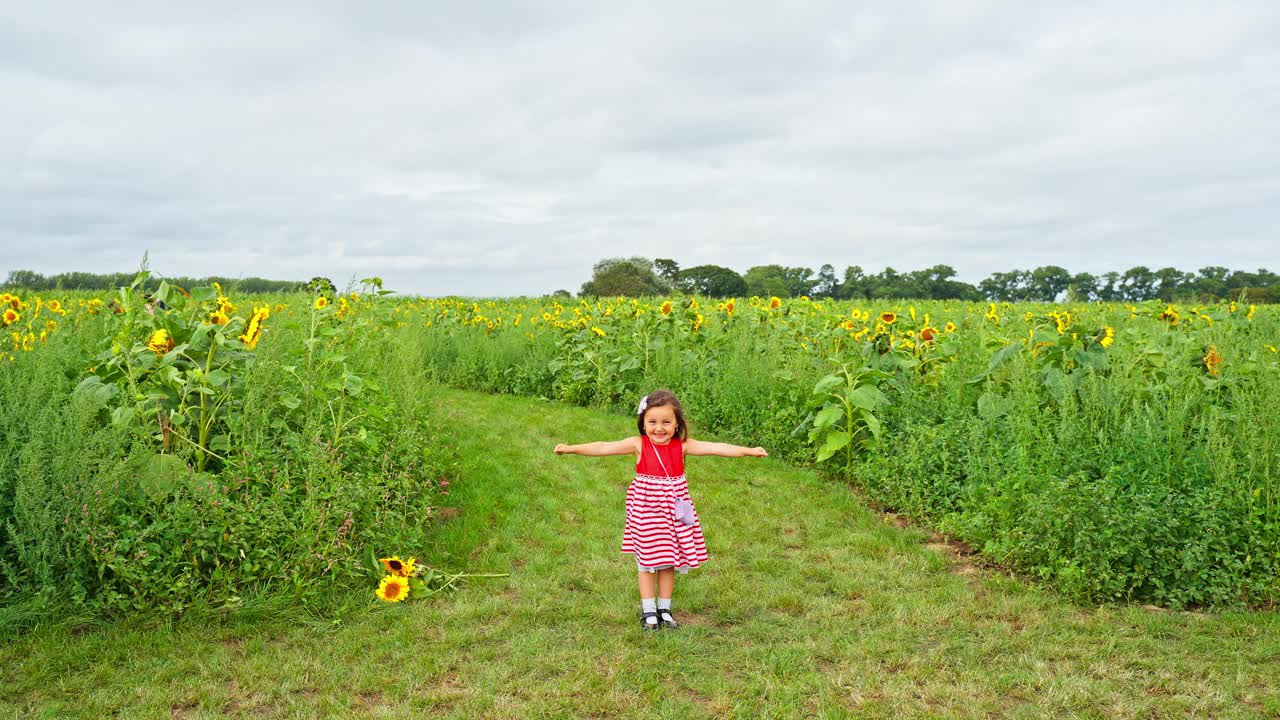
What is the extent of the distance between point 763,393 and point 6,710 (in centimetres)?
621

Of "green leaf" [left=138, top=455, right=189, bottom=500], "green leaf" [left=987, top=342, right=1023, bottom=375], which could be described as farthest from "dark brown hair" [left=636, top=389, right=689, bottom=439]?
"green leaf" [left=987, top=342, right=1023, bottom=375]

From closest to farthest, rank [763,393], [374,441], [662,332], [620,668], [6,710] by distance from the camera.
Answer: [6,710] < [620,668] < [374,441] < [763,393] < [662,332]

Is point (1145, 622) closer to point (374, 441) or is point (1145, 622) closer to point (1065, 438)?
point (1065, 438)

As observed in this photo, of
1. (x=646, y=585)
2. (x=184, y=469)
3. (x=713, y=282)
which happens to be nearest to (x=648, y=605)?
(x=646, y=585)

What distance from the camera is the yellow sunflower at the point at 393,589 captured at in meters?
4.57

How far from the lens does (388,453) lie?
5.61 meters

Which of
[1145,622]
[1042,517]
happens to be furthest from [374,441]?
[1145,622]

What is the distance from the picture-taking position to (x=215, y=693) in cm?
364

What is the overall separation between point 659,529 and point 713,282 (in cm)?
1946

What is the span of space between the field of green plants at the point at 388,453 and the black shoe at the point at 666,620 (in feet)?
5.03

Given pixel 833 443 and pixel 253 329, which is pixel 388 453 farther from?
pixel 833 443

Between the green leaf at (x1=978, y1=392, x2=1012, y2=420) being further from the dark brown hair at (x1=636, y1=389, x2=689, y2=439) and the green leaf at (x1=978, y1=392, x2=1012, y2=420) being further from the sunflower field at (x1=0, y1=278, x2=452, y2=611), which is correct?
the sunflower field at (x1=0, y1=278, x2=452, y2=611)

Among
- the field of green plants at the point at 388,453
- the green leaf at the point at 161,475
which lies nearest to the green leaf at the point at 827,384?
the field of green plants at the point at 388,453

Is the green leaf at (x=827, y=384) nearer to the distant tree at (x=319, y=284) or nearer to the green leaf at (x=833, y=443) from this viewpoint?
the green leaf at (x=833, y=443)
